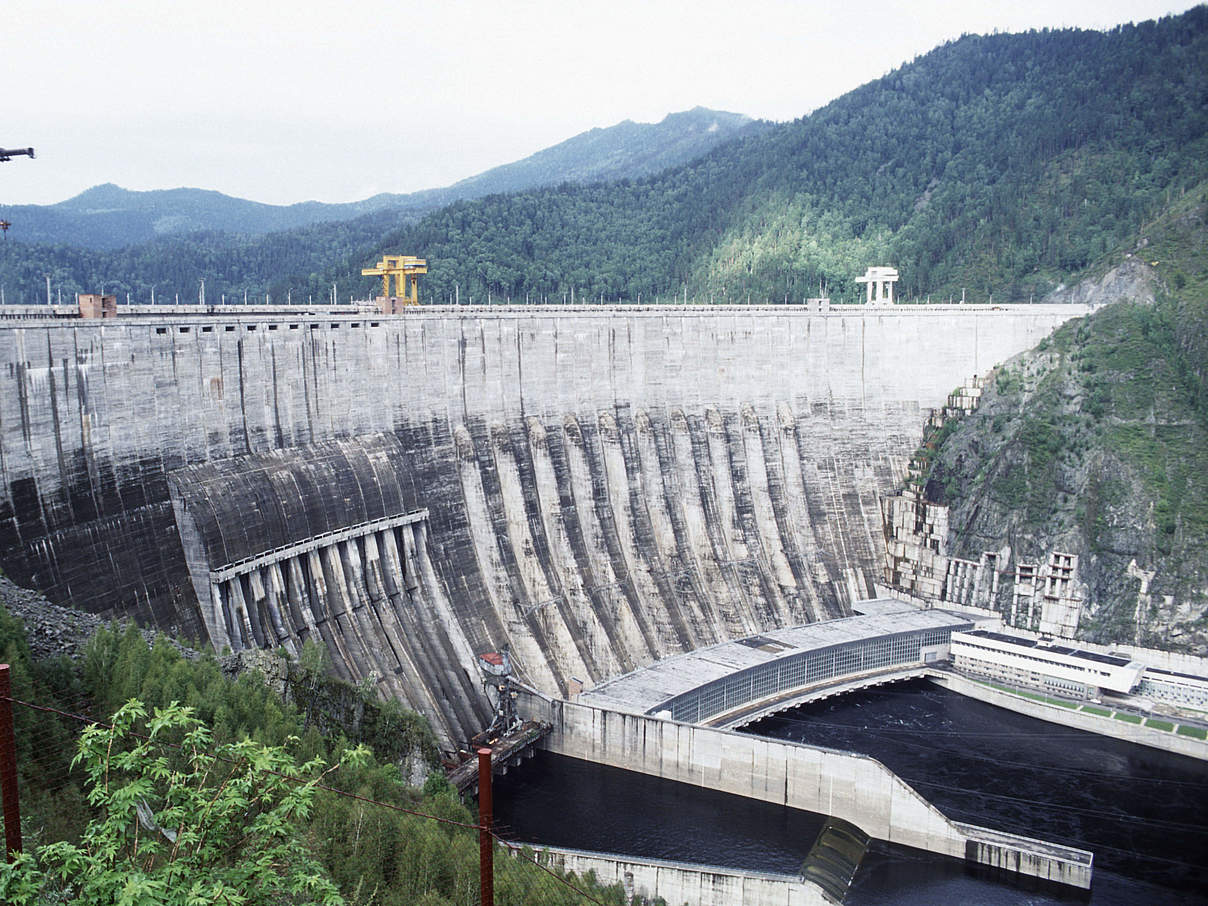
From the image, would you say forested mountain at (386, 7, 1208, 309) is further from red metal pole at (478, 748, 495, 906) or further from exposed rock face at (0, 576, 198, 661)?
red metal pole at (478, 748, 495, 906)

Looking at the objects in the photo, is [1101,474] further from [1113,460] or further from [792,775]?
[792,775]

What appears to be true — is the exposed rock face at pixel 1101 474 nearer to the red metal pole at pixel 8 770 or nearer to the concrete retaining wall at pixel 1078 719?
the concrete retaining wall at pixel 1078 719

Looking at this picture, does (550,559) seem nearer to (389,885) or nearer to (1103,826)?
(1103,826)

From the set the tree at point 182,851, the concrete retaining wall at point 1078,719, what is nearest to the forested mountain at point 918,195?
the concrete retaining wall at point 1078,719

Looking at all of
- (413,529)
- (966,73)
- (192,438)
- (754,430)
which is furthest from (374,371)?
(966,73)

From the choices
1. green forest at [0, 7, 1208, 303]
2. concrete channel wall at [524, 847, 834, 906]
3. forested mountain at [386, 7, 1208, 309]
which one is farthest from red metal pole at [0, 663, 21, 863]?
forested mountain at [386, 7, 1208, 309]

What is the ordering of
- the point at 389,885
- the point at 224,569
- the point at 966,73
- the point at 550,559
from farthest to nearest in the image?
the point at 966,73 < the point at 550,559 < the point at 224,569 < the point at 389,885
